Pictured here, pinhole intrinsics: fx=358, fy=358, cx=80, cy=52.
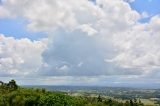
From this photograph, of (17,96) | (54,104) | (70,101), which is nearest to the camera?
(54,104)

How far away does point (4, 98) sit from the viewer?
193500 mm

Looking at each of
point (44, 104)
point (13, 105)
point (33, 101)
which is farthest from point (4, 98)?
point (44, 104)

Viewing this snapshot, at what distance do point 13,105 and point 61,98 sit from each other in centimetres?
2973

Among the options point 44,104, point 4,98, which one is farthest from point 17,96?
point 44,104

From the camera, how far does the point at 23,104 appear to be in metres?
185

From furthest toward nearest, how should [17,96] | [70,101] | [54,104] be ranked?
[17,96]
[70,101]
[54,104]

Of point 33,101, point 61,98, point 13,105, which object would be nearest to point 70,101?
point 61,98

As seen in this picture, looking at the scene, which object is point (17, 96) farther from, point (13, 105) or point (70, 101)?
point (70, 101)

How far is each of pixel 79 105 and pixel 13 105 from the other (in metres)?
36.2

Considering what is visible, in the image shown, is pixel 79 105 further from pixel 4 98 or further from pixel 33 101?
pixel 4 98

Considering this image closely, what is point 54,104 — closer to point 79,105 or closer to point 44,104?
point 44,104

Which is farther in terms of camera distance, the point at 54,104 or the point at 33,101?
the point at 33,101

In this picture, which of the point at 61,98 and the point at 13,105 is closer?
the point at 61,98

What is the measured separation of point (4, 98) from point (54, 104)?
37.5 metres
